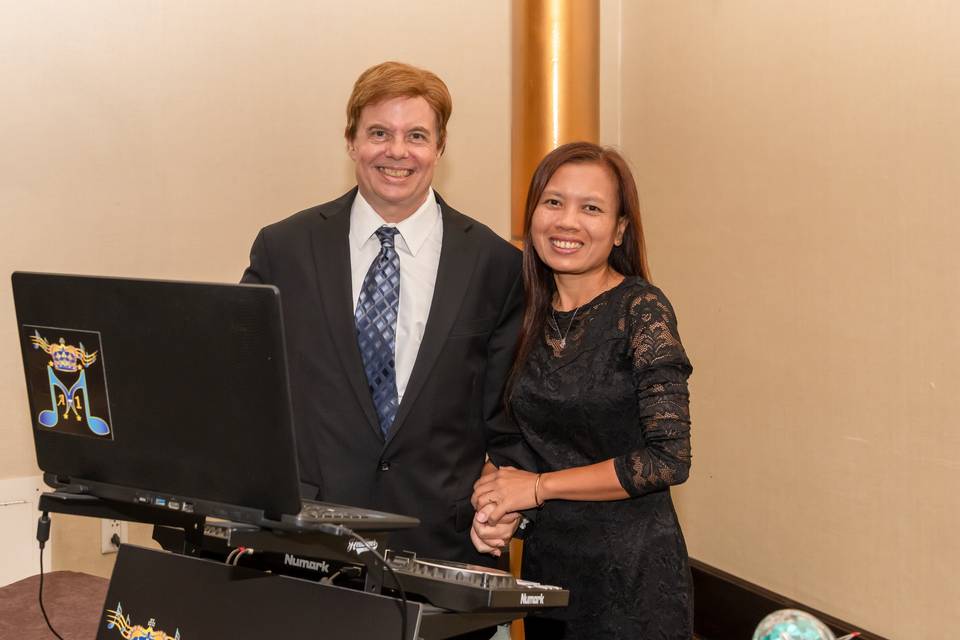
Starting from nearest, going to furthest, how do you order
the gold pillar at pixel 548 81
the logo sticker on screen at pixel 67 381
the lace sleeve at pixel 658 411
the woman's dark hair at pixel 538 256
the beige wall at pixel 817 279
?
A: the logo sticker on screen at pixel 67 381 → the lace sleeve at pixel 658 411 → the woman's dark hair at pixel 538 256 → the beige wall at pixel 817 279 → the gold pillar at pixel 548 81

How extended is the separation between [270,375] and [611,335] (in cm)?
107

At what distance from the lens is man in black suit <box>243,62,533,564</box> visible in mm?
2037

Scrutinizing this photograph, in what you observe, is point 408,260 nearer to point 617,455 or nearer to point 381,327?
point 381,327

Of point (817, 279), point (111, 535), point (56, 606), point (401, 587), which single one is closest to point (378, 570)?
point (401, 587)

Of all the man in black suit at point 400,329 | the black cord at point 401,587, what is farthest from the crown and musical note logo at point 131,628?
the man in black suit at point 400,329

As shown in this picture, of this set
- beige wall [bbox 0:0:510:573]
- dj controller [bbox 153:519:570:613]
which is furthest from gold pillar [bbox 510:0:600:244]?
dj controller [bbox 153:519:570:613]

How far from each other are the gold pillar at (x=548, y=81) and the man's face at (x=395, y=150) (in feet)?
5.84

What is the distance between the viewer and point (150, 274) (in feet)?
12.4

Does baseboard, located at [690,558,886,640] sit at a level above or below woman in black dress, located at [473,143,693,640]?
below

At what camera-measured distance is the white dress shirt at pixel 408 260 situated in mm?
2107

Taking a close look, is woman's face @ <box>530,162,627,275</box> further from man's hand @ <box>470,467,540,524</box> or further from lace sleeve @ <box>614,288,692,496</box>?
man's hand @ <box>470,467,540,524</box>

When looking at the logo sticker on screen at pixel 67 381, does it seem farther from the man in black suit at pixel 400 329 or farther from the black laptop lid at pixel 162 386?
the man in black suit at pixel 400 329

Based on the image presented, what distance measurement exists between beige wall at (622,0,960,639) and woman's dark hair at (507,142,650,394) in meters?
1.20

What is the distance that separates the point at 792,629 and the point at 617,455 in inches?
36.8
